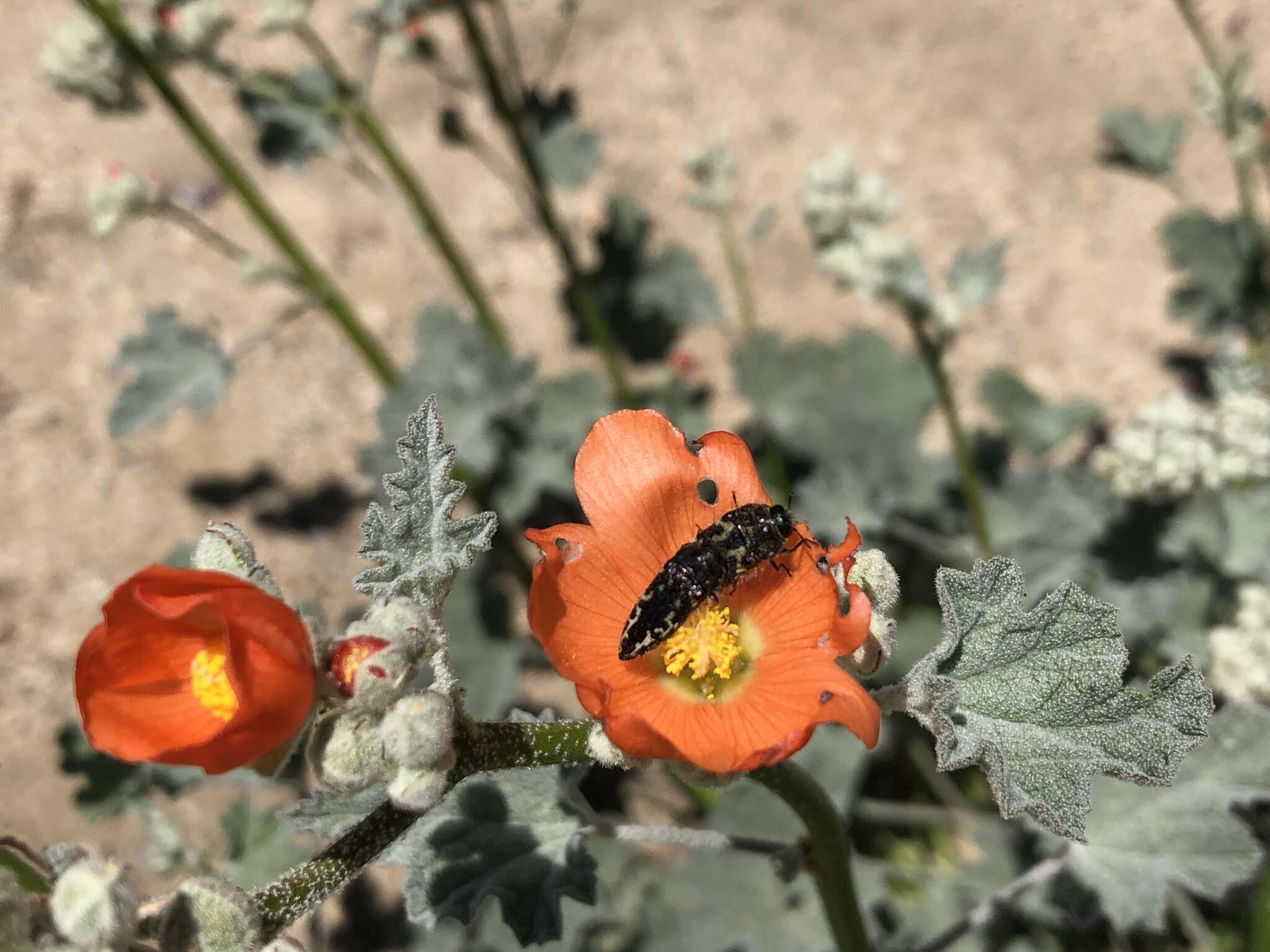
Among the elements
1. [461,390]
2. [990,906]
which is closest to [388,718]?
[990,906]

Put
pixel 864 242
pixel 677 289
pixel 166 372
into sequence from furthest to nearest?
pixel 677 289 < pixel 166 372 < pixel 864 242

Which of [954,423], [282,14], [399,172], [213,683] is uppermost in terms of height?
[282,14]

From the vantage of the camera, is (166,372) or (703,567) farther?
(166,372)

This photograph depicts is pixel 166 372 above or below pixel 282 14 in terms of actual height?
below

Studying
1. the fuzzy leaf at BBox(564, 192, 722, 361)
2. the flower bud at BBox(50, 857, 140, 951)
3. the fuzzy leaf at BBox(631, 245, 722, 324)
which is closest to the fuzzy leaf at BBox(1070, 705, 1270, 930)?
the flower bud at BBox(50, 857, 140, 951)

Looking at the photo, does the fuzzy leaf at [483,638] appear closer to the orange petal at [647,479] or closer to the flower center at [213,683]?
the orange petal at [647,479]

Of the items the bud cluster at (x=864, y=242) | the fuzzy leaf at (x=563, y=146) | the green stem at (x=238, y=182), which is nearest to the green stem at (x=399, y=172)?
the green stem at (x=238, y=182)

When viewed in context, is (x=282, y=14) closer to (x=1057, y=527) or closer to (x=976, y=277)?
(x=976, y=277)

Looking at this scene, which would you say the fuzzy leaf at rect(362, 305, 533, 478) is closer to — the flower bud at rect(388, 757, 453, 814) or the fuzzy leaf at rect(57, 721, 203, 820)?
the fuzzy leaf at rect(57, 721, 203, 820)
